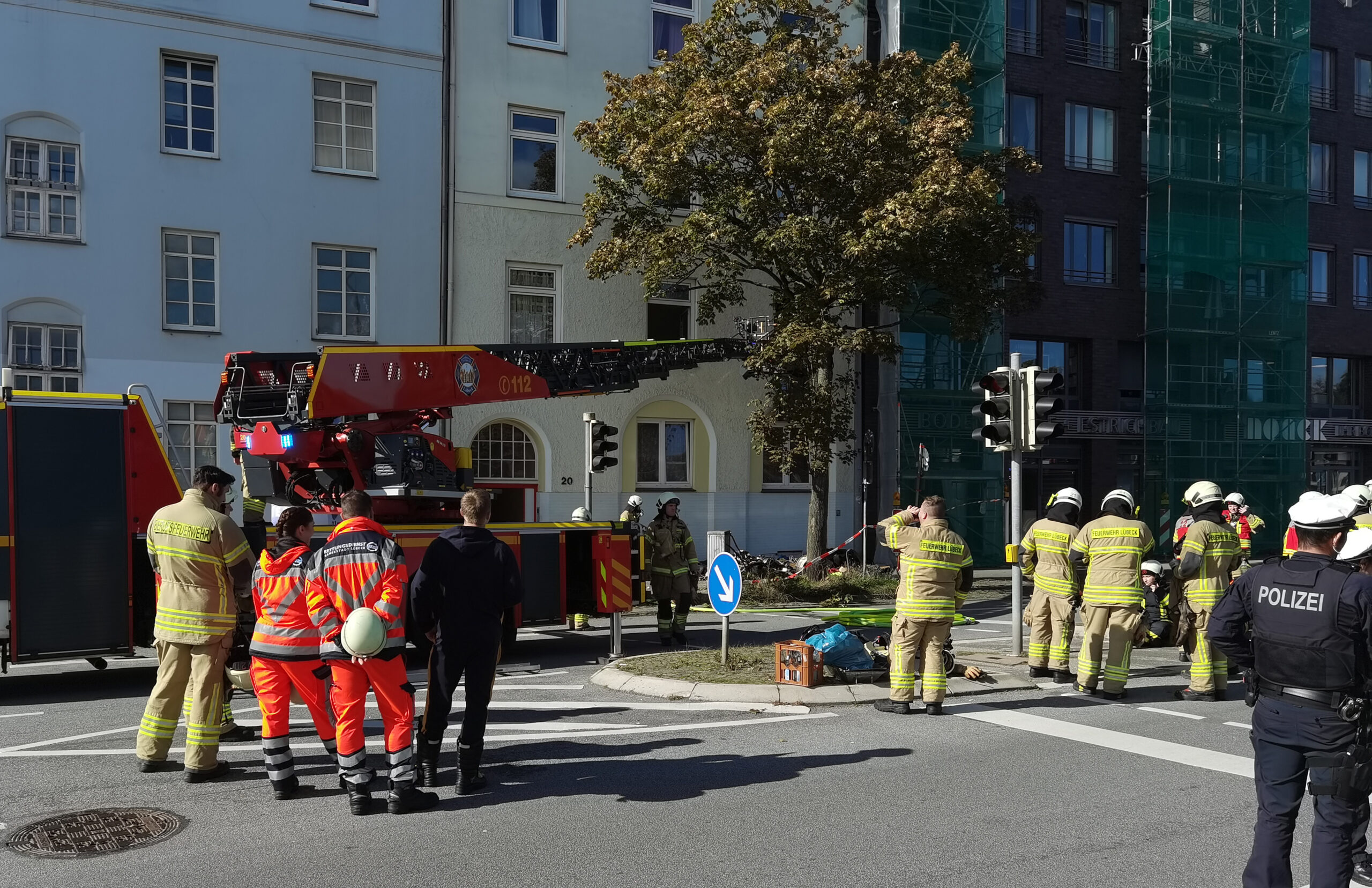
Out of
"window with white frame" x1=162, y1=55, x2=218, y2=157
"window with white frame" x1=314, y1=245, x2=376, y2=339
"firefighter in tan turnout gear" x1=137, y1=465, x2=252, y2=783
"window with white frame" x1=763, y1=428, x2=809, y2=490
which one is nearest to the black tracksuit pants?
"firefighter in tan turnout gear" x1=137, y1=465, x2=252, y2=783

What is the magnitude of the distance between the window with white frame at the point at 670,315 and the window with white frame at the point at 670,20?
5300mm

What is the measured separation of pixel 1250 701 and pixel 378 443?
9662 mm

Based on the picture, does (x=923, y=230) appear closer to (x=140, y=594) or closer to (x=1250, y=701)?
(x=140, y=594)

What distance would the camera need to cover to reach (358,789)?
6438 millimetres

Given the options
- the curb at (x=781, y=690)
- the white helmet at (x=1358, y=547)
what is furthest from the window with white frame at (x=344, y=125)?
the white helmet at (x=1358, y=547)

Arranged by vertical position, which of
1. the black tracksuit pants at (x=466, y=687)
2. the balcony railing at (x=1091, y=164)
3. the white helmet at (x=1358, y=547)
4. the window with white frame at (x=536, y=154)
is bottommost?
the black tracksuit pants at (x=466, y=687)

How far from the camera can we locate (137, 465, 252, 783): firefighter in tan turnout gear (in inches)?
291

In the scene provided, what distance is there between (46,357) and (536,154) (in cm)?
998

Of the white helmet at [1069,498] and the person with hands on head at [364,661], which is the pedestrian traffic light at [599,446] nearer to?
the white helmet at [1069,498]

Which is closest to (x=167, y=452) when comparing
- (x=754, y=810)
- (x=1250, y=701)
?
(x=754, y=810)

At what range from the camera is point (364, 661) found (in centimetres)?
636

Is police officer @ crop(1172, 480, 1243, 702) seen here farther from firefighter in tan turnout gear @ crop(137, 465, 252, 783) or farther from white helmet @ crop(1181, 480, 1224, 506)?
firefighter in tan turnout gear @ crop(137, 465, 252, 783)

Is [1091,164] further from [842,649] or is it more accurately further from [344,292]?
[842,649]

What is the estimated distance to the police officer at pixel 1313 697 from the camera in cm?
465
